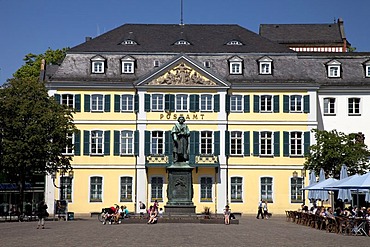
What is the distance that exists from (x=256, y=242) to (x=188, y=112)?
113 feet

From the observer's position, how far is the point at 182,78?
2432 inches

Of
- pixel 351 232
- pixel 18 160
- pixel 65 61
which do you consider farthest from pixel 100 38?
pixel 351 232

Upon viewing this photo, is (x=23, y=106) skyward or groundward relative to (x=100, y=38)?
groundward

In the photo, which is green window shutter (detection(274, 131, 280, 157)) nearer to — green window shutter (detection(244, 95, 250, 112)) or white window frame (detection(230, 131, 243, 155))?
white window frame (detection(230, 131, 243, 155))

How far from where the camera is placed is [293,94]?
205ft

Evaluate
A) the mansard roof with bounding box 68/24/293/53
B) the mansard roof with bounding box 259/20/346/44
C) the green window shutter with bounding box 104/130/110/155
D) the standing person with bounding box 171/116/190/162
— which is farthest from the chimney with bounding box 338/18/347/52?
the standing person with bounding box 171/116/190/162

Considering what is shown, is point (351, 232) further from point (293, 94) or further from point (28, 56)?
point (28, 56)

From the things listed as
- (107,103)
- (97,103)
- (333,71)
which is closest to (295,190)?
(333,71)

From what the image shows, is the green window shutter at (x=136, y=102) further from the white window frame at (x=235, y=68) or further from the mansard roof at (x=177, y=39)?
the white window frame at (x=235, y=68)

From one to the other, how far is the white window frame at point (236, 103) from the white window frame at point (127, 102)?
763 cm

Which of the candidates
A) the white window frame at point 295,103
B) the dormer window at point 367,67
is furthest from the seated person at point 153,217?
the dormer window at point 367,67

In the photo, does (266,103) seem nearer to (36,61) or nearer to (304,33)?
(36,61)

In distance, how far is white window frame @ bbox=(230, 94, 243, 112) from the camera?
62406 mm

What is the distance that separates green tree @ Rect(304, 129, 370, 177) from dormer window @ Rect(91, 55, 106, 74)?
1771 centimetres
